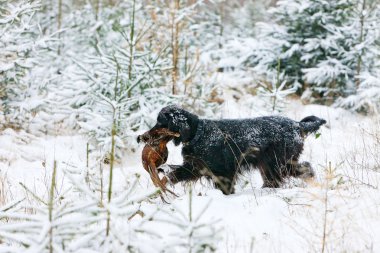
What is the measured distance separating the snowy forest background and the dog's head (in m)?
0.57

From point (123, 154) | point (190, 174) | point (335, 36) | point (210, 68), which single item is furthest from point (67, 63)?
point (190, 174)

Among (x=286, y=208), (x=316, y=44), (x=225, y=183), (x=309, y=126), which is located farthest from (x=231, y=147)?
(x=316, y=44)

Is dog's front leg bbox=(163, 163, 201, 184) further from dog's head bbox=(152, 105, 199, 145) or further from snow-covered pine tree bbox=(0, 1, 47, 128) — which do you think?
snow-covered pine tree bbox=(0, 1, 47, 128)

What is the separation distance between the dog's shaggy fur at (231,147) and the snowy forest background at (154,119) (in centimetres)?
23

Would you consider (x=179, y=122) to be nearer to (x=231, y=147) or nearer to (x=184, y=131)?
(x=184, y=131)

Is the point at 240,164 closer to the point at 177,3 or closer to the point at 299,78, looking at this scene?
the point at 177,3

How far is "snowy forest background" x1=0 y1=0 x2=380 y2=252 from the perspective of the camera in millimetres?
2291

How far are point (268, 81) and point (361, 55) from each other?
7.61ft

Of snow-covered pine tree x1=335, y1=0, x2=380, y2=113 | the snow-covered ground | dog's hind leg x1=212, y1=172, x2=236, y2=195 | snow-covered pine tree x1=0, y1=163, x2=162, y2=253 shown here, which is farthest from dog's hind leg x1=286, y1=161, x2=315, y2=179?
snow-covered pine tree x1=335, y1=0, x2=380, y2=113

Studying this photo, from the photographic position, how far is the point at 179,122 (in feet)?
14.7

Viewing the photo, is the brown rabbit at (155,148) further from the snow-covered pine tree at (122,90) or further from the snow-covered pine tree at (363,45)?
the snow-covered pine tree at (363,45)

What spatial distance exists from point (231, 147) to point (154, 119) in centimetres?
265

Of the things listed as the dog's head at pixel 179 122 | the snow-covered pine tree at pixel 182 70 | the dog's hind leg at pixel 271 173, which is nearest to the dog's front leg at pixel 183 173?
the dog's head at pixel 179 122

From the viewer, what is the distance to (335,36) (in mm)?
10148
